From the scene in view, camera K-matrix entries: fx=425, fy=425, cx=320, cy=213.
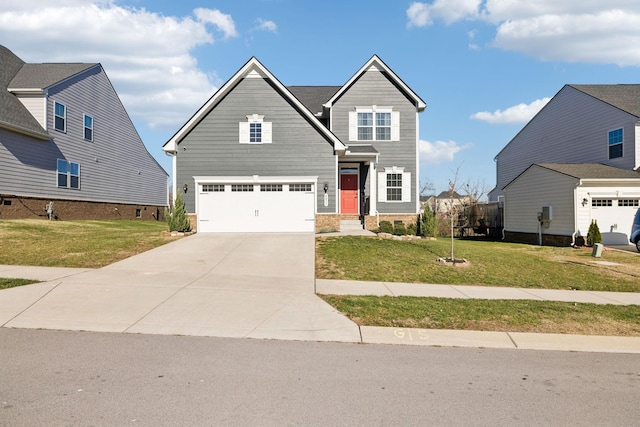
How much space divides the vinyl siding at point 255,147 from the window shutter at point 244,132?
191mm

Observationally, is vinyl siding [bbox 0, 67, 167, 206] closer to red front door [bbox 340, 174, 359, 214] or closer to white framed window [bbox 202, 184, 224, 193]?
white framed window [bbox 202, 184, 224, 193]

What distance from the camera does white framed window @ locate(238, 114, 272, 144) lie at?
2016cm

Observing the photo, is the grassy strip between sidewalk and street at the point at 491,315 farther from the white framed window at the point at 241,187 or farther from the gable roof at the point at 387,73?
the gable roof at the point at 387,73

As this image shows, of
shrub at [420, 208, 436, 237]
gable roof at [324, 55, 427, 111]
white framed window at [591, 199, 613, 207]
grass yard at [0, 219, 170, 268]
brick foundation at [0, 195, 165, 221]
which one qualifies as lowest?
grass yard at [0, 219, 170, 268]

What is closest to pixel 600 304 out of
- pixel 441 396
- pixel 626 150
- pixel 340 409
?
Result: pixel 441 396

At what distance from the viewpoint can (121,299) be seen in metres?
8.37

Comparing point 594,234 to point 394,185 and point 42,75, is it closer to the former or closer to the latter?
point 394,185

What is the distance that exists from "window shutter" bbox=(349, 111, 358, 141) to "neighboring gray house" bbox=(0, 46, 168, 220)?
53.3 ft

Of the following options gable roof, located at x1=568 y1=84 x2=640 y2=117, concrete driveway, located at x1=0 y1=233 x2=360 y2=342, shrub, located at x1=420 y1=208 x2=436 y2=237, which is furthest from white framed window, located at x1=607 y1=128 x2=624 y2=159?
concrete driveway, located at x1=0 y1=233 x2=360 y2=342

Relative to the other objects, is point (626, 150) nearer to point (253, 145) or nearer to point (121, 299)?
point (253, 145)

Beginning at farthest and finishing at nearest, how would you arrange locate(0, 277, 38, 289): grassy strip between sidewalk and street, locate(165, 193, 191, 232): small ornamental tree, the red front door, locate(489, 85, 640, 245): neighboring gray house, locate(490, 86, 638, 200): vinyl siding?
1. locate(490, 86, 638, 200): vinyl siding
2. the red front door
3. locate(489, 85, 640, 245): neighboring gray house
4. locate(165, 193, 191, 232): small ornamental tree
5. locate(0, 277, 38, 289): grassy strip between sidewalk and street

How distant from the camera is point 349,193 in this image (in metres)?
22.7

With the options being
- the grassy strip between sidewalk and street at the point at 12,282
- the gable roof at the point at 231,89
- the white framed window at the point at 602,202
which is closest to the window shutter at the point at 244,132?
the gable roof at the point at 231,89

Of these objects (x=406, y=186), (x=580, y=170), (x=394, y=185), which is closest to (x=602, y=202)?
(x=580, y=170)
